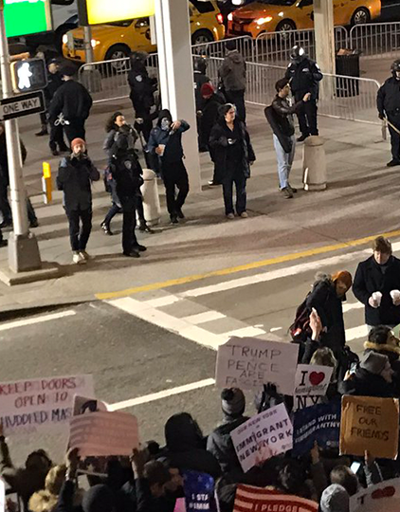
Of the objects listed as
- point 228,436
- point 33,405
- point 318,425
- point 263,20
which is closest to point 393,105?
point 318,425

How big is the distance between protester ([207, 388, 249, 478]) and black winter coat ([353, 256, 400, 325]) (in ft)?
9.54

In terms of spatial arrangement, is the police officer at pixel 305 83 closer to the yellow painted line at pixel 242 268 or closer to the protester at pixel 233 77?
the protester at pixel 233 77

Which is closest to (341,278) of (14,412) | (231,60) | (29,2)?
(14,412)

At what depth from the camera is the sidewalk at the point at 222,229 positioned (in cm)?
1410

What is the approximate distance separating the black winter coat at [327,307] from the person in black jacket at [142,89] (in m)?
10.9

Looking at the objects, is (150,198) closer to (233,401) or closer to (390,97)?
(390,97)

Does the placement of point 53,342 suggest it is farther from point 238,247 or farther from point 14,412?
point 14,412

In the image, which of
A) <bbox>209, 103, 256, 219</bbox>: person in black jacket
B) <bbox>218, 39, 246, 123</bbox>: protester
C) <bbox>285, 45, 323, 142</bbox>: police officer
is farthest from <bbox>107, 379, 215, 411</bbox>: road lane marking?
<bbox>218, 39, 246, 123</bbox>: protester

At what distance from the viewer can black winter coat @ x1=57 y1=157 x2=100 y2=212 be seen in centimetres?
1420

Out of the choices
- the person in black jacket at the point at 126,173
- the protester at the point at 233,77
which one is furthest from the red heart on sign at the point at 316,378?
the protester at the point at 233,77

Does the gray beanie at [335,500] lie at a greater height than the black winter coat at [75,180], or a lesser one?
lesser

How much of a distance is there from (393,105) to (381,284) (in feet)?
27.9

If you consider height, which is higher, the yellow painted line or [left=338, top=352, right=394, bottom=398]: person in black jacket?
[left=338, top=352, right=394, bottom=398]: person in black jacket

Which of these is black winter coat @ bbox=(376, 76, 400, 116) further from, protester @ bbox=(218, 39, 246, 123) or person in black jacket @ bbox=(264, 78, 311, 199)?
protester @ bbox=(218, 39, 246, 123)
